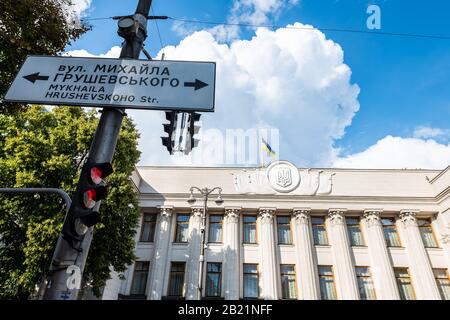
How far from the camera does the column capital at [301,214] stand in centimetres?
2145

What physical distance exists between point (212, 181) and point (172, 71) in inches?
794

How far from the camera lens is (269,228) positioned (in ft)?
69.3

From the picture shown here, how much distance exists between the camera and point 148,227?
2198cm

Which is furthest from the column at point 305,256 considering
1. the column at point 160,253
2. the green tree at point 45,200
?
the green tree at point 45,200

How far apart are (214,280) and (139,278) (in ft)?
18.1

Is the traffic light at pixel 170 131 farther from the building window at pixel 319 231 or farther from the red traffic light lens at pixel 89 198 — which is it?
the building window at pixel 319 231

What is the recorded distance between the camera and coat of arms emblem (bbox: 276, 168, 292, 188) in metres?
22.5

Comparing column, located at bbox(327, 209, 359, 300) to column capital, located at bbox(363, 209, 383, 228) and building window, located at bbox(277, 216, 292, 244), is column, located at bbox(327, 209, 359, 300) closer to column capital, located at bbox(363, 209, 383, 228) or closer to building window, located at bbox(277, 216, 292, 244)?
column capital, located at bbox(363, 209, 383, 228)

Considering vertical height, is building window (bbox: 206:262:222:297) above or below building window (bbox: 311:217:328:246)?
below

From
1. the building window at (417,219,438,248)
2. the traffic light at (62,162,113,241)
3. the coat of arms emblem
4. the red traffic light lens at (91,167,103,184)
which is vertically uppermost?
the coat of arms emblem

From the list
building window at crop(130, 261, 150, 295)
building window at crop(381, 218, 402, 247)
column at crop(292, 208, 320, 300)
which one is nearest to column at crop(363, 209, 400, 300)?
building window at crop(381, 218, 402, 247)

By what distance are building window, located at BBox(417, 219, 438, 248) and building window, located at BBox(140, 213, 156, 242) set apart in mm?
21197
